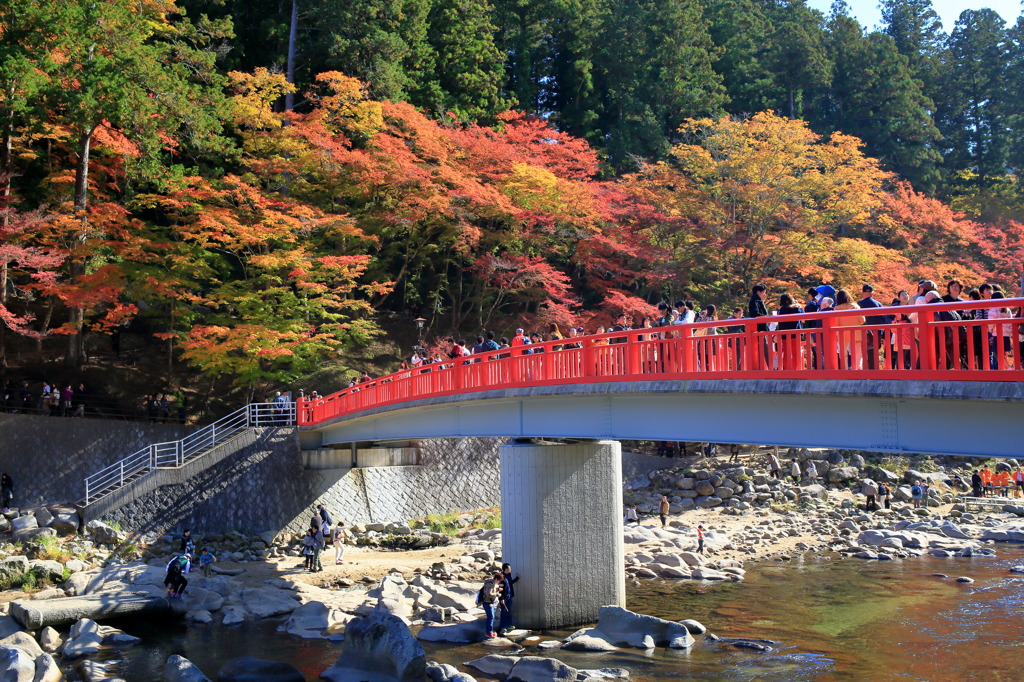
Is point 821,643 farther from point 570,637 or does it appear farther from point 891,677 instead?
point 570,637

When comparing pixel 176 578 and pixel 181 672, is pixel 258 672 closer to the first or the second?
pixel 181 672

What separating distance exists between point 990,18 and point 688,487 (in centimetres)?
4237

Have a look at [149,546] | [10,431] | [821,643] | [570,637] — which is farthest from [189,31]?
[821,643]

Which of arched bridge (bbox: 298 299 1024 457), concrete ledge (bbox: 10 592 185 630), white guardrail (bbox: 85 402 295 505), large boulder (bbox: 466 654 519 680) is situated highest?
arched bridge (bbox: 298 299 1024 457)

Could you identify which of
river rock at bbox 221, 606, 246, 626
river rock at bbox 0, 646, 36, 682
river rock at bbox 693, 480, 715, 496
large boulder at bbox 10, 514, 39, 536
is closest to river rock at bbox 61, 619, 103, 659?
river rock at bbox 0, 646, 36, 682

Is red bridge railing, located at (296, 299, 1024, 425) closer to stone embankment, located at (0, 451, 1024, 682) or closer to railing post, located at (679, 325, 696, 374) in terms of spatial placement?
railing post, located at (679, 325, 696, 374)

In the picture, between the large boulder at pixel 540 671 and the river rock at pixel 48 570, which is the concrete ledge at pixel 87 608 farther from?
the large boulder at pixel 540 671

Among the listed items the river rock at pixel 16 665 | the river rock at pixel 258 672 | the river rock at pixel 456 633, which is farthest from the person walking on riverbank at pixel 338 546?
the river rock at pixel 16 665

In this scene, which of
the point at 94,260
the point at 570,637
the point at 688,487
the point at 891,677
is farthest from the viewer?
the point at 688,487

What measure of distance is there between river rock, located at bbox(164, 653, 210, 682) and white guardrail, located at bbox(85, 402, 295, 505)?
9614 mm

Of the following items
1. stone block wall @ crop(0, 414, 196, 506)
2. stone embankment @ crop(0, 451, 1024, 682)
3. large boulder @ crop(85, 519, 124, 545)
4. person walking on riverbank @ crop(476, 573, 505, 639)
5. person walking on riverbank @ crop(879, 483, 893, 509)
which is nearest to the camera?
stone embankment @ crop(0, 451, 1024, 682)

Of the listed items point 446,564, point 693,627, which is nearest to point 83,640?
point 446,564

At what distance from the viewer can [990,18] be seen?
180ft

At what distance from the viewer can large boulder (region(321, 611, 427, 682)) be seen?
1324cm
